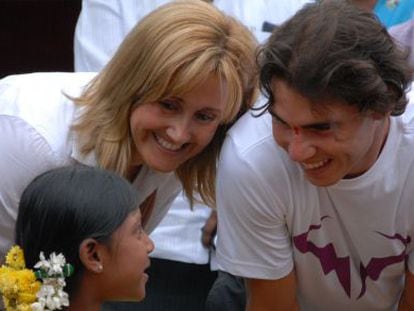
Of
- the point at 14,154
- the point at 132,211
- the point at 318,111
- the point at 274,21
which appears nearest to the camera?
the point at 318,111

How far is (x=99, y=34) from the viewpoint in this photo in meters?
3.43

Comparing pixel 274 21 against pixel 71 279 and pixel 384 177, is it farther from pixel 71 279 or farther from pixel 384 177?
pixel 71 279

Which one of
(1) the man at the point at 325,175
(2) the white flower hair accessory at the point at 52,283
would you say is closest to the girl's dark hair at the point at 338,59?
(1) the man at the point at 325,175

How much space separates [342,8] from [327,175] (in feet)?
1.01

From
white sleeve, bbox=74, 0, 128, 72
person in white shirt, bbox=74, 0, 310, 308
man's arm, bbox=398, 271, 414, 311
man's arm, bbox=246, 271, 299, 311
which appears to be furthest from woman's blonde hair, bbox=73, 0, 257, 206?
white sleeve, bbox=74, 0, 128, 72

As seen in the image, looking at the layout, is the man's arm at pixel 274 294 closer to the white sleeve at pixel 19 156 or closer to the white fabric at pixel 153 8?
the white sleeve at pixel 19 156

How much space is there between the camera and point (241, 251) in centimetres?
237

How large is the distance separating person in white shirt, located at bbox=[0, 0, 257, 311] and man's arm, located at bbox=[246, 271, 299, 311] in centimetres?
32

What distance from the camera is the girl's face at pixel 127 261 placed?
2.15 m

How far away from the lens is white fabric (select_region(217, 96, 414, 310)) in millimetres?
2240

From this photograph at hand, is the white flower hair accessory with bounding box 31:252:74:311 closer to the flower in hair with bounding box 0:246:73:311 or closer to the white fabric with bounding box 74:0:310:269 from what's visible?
the flower in hair with bounding box 0:246:73:311

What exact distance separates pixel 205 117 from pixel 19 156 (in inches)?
15.5

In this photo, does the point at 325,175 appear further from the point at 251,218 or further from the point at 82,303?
the point at 82,303

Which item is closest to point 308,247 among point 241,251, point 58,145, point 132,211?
point 241,251
